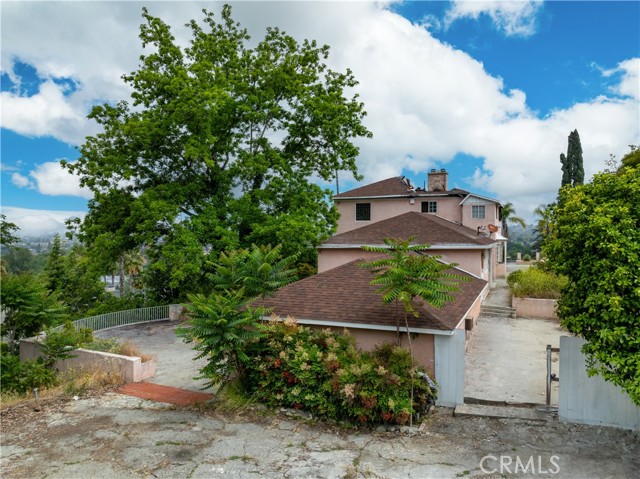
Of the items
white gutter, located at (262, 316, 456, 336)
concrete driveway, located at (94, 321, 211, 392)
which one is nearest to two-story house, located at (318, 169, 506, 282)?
concrete driveway, located at (94, 321, 211, 392)

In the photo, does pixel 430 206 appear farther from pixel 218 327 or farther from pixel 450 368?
pixel 218 327

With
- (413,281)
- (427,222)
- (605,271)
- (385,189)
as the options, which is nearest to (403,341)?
(413,281)

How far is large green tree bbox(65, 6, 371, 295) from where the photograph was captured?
2031cm

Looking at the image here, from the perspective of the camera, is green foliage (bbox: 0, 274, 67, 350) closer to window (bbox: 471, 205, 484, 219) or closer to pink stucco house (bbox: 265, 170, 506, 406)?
pink stucco house (bbox: 265, 170, 506, 406)

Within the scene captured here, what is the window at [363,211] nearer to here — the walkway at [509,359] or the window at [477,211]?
the window at [477,211]

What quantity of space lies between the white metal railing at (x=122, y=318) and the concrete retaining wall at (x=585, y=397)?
18.3 m

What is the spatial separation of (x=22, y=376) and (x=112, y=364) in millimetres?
2657

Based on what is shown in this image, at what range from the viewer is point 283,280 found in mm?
11578

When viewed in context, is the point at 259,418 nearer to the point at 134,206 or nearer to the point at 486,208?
the point at 134,206

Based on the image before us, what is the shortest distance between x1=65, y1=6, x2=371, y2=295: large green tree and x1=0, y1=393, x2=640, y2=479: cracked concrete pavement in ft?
37.3

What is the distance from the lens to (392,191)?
31062 millimetres

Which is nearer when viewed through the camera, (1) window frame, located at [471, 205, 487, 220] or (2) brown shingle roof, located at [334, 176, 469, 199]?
(1) window frame, located at [471, 205, 487, 220]

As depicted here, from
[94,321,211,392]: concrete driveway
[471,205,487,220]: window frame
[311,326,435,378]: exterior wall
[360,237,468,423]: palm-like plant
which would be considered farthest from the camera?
[471,205,487,220]: window frame

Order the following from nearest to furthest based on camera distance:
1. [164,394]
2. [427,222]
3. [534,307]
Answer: [164,394] < [534,307] < [427,222]
